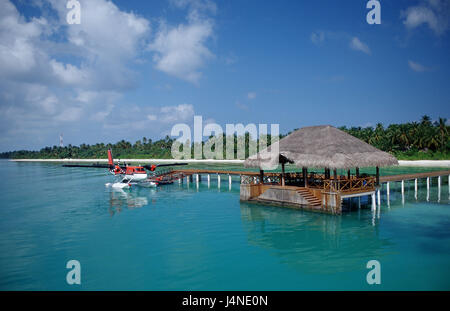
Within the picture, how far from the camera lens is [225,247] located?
1386 cm

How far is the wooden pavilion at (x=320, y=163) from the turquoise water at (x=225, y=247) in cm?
90

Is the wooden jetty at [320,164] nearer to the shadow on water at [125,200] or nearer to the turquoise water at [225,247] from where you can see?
the turquoise water at [225,247]

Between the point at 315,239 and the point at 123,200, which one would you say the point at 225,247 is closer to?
the point at 315,239

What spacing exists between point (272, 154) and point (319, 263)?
33.4 feet

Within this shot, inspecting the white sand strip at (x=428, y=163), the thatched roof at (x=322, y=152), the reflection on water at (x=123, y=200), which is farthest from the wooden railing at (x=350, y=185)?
the white sand strip at (x=428, y=163)

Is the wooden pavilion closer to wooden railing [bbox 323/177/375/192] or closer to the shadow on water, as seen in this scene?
wooden railing [bbox 323/177/375/192]

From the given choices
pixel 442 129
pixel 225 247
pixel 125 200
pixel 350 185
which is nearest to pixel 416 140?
pixel 442 129

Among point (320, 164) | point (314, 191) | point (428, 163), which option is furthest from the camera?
point (428, 163)

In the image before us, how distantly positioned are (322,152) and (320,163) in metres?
1.06

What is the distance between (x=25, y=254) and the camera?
13719 mm

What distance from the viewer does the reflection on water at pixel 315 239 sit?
11992 millimetres

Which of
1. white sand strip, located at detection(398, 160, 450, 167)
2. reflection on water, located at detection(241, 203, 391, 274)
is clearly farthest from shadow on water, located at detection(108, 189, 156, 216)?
white sand strip, located at detection(398, 160, 450, 167)
